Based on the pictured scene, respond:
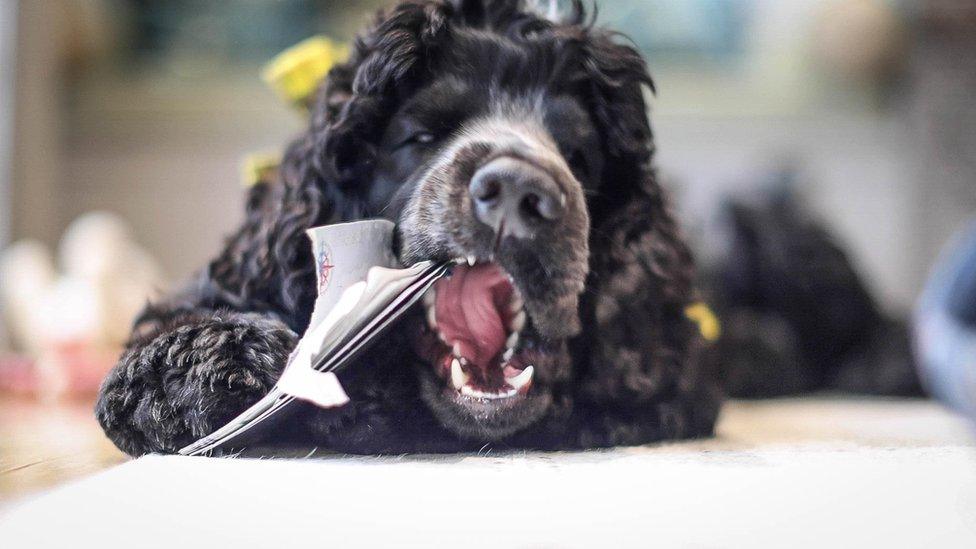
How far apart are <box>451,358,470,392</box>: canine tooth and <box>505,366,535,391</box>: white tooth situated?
7cm

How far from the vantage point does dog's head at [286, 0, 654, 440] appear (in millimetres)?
1283

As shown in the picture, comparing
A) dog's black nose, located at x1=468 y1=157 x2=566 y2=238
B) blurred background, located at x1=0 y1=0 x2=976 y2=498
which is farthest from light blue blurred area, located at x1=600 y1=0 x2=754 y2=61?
dog's black nose, located at x1=468 y1=157 x2=566 y2=238

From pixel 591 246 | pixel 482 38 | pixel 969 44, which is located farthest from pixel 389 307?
pixel 969 44

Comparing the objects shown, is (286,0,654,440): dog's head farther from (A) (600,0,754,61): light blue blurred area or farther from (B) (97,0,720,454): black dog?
(A) (600,0,754,61): light blue blurred area

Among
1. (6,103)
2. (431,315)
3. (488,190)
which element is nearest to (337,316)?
(431,315)

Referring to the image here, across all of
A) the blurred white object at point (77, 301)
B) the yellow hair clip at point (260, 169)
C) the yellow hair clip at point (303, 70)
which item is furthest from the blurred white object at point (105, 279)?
the yellow hair clip at point (303, 70)

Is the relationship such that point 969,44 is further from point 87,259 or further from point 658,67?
point 87,259

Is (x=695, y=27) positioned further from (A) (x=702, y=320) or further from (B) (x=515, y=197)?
(B) (x=515, y=197)

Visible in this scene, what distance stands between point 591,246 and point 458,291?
1.10 ft

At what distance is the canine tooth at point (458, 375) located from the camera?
4.18 feet

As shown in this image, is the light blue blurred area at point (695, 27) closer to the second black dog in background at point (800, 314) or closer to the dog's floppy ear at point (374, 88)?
the second black dog in background at point (800, 314)

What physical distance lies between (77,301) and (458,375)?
1.90 meters

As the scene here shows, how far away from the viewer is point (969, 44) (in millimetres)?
5480

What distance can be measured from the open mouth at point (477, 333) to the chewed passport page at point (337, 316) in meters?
0.05
